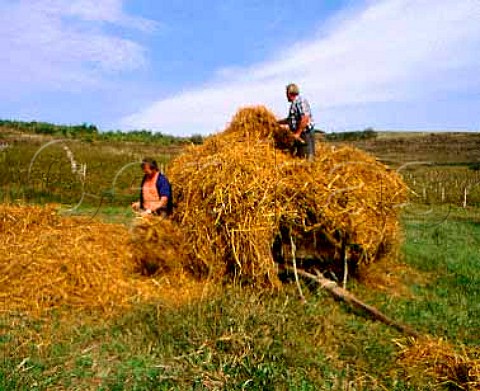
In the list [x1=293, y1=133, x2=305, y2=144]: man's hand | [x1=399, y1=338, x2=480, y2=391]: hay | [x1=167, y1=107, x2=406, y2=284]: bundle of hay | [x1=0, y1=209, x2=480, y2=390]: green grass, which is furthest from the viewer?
[x1=293, y1=133, x2=305, y2=144]: man's hand

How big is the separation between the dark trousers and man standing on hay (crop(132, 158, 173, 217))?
1.93 meters

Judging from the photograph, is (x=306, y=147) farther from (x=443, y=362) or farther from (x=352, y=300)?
(x=443, y=362)

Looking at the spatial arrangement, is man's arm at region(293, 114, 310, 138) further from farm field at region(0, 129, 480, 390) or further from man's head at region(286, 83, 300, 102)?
farm field at region(0, 129, 480, 390)

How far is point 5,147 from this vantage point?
91.0 feet

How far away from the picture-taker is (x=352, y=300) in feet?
20.3

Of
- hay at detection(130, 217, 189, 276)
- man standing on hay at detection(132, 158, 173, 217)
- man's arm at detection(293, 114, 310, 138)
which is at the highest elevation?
man's arm at detection(293, 114, 310, 138)

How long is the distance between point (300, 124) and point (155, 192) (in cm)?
230

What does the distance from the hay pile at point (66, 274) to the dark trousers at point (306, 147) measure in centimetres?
280

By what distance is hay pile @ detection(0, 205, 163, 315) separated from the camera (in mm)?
5730

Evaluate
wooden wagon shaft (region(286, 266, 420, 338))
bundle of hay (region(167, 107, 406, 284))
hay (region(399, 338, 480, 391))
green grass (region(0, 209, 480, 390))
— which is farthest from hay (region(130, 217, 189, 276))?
hay (region(399, 338, 480, 391))

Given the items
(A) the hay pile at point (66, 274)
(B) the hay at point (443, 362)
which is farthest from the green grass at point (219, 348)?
(A) the hay pile at point (66, 274)

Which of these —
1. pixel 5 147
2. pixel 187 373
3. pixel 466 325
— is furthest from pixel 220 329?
pixel 5 147

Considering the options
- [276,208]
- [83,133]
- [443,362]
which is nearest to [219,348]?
[443,362]

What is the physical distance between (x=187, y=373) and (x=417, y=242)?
8.72 meters
